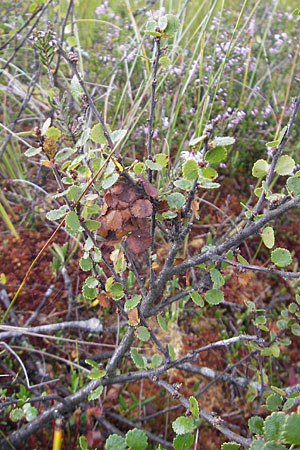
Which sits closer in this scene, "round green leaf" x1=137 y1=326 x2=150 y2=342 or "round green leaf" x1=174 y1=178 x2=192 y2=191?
"round green leaf" x1=174 y1=178 x2=192 y2=191

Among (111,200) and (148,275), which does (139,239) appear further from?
(148,275)

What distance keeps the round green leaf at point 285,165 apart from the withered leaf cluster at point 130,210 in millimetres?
228

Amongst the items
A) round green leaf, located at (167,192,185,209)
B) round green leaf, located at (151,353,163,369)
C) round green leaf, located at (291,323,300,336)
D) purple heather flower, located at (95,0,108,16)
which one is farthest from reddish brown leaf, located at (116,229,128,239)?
purple heather flower, located at (95,0,108,16)

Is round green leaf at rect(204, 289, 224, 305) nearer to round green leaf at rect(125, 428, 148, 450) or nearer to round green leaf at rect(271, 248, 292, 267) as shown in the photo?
round green leaf at rect(271, 248, 292, 267)

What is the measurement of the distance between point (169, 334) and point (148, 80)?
108 cm

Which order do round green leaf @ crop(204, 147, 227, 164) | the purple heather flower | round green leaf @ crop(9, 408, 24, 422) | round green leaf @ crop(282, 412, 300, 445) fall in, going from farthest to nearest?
the purple heather flower → round green leaf @ crop(9, 408, 24, 422) → round green leaf @ crop(204, 147, 227, 164) → round green leaf @ crop(282, 412, 300, 445)

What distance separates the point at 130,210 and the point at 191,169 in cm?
14

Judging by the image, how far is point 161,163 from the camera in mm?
669

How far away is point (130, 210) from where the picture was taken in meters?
0.64

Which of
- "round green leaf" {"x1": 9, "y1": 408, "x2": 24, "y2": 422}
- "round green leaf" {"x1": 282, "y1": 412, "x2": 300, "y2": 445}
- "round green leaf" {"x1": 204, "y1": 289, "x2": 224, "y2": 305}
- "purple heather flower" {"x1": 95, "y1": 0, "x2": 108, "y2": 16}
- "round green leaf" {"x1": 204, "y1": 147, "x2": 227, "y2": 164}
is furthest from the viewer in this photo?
"purple heather flower" {"x1": 95, "y1": 0, "x2": 108, "y2": 16}

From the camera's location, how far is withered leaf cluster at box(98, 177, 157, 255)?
0.63 metres

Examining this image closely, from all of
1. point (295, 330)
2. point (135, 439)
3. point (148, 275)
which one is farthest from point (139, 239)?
point (148, 275)

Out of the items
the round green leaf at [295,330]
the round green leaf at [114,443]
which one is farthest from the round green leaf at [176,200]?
the round green leaf at [295,330]

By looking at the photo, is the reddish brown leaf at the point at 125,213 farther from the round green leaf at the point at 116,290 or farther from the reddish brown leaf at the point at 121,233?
the round green leaf at the point at 116,290
